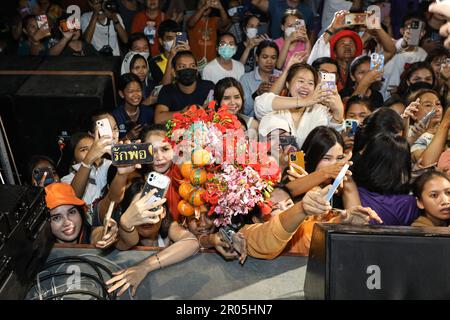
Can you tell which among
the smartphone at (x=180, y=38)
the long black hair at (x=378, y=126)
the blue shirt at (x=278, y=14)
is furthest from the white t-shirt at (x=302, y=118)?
the blue shirt at (x=278, y=14)

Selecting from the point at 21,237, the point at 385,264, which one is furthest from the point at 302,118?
the point at 21,237

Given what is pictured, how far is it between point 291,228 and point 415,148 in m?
2.14

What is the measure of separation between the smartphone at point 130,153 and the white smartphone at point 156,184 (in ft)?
0.77

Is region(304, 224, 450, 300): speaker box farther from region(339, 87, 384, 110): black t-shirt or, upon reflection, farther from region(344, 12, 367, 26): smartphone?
region(344, 12, 367, 26): smartphone

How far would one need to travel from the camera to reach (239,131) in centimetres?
266

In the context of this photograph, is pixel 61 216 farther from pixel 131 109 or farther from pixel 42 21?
pixel 42 21

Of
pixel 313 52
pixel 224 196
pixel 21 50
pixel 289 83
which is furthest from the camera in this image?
pixel 21 50

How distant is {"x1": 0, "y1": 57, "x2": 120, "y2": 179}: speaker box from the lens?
4.45 m

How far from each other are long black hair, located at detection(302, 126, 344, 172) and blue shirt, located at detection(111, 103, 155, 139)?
1698 millimetres

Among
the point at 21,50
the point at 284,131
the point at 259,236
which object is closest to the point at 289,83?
the point at 284,131

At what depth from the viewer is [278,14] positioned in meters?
6.03

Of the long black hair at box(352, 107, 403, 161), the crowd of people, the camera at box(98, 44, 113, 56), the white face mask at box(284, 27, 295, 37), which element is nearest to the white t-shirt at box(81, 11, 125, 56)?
the crowd of people

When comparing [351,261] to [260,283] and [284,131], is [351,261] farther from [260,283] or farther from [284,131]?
[284,131]

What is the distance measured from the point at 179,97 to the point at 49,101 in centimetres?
113
